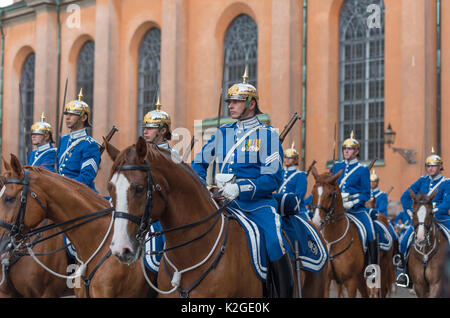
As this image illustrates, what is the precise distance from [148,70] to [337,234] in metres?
20.6

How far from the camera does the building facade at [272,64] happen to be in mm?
22078

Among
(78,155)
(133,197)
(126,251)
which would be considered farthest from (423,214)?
(126,251)

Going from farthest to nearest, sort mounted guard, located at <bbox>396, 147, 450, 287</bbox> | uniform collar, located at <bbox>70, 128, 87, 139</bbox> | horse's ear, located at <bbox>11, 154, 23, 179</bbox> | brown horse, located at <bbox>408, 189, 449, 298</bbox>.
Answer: mounted guard, located at <bbox>396, 147, 450, 287</bbox>, brown horse, located at <bbox>408, 189, 449, 298</bbox>, uniform collar, located at <bbox>70, 128, 87, 139</bbox>, horse's ear, located at <bbox>11, 154, 23, 179</bbox>

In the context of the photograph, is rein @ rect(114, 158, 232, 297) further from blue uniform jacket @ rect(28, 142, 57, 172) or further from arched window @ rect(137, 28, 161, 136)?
arched window @ rect(137, 28, 161, 136)

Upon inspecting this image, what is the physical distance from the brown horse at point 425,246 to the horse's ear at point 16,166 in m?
7.83

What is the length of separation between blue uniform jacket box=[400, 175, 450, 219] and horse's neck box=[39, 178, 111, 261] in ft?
24.6

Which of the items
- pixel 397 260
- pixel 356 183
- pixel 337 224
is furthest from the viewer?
A: pixel 397 260

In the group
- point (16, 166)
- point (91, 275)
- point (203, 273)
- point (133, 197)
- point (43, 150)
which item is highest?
point (43, 150)

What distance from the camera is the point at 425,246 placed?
13.0m

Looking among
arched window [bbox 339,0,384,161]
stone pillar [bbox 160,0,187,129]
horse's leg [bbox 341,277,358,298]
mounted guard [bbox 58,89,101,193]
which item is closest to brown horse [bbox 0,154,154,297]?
mounted guard [bbox 58,89,101,193]

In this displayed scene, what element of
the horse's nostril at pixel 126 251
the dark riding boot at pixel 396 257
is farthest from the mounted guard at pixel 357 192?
the horse's nostril at pixel 126 251

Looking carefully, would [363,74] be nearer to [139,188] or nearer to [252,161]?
[252,161]

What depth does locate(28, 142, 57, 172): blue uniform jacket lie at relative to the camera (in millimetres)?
9990

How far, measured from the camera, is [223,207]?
6.17 metres
